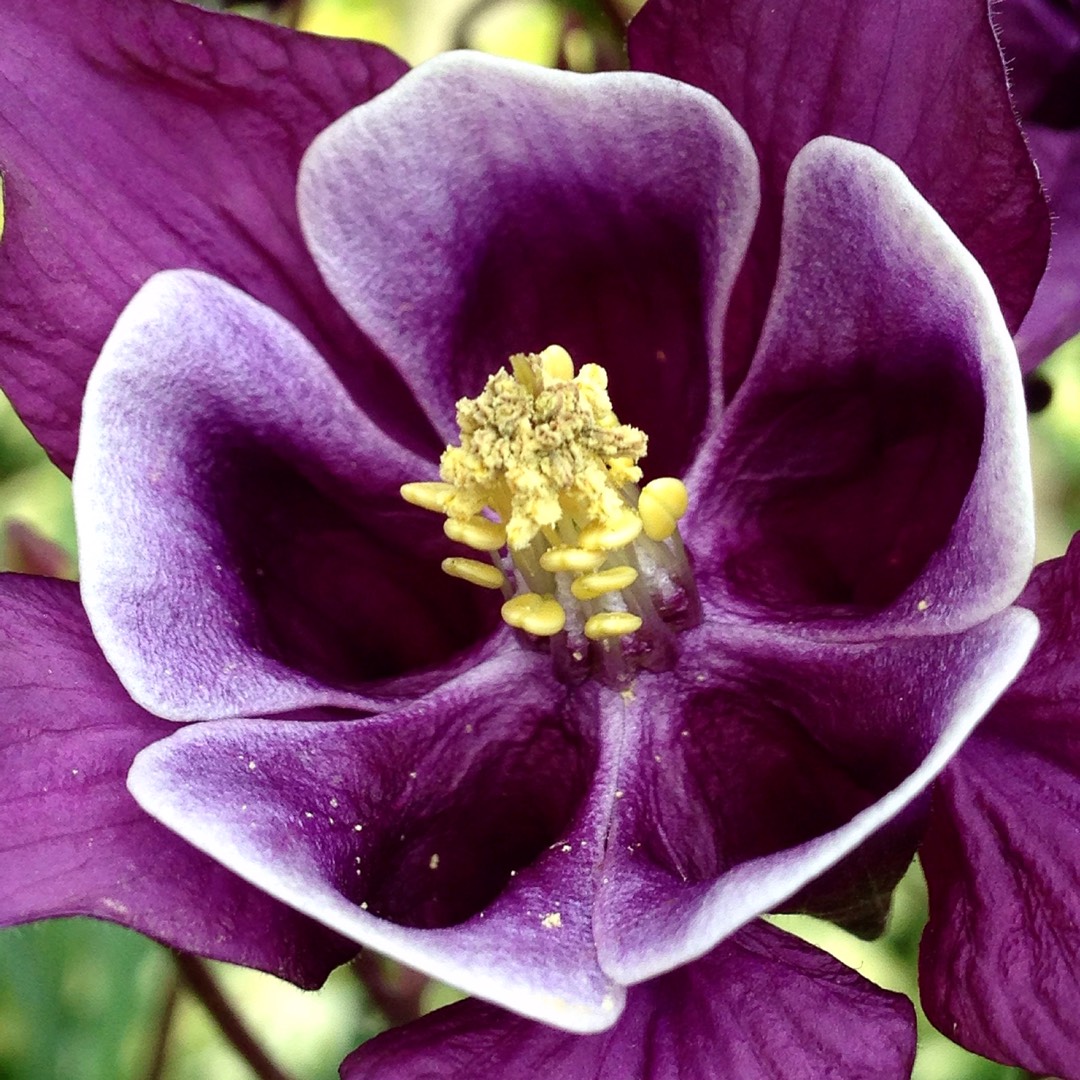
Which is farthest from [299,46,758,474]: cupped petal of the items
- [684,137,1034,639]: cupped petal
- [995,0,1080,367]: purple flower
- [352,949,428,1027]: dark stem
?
[352,949,428,1027]: dark stem

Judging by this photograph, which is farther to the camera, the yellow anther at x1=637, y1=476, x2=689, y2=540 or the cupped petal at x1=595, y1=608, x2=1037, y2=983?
the yellow anther at x1=637, y1=476, x2=689, y2=540

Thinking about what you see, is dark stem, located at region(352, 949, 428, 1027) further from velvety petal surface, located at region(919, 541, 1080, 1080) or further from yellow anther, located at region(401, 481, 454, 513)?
velvety petal surface, located at region(919, 541, 1080, 1080)

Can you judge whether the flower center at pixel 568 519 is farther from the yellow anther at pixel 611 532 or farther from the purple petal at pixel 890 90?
the purple petal at pixel 890 90

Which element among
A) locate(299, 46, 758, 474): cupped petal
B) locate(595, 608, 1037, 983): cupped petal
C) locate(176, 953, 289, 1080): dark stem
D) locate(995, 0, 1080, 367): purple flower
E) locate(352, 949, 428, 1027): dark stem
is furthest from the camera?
locate(352, 949, 428, 1027): dark stem

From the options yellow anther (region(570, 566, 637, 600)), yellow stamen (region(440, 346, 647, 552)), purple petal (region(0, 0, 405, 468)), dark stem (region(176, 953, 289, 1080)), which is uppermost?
purple petal (region(0, 0, 405, 468))

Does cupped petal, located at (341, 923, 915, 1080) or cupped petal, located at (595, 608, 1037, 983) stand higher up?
cupped petal, located at (595, 608, 1037, 983)

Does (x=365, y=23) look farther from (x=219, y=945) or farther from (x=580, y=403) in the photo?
(x=219, y=945)

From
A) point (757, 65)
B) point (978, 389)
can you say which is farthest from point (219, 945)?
point (757, 65)

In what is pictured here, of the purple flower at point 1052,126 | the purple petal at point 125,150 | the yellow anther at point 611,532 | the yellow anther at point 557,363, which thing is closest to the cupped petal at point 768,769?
the yellow anther at point 611,532
